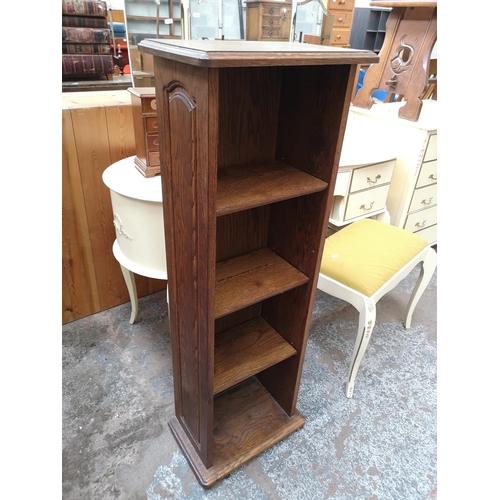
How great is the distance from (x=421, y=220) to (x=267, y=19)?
4.96 ft

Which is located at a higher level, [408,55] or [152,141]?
[408,55]

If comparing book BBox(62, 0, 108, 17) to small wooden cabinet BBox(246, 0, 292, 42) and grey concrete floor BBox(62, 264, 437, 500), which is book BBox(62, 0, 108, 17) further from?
grey concrete floor BBox(62, 264, 437, 500)

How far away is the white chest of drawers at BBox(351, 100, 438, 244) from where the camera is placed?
1917 mm

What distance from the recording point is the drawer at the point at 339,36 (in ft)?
9.16

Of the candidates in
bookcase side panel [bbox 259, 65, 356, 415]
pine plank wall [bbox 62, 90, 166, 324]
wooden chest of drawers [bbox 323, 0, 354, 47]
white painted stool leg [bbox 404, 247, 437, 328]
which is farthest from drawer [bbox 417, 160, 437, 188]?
pine plank wall [bbox 62, 90, 166, 324]

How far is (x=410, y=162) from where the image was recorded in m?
1.96

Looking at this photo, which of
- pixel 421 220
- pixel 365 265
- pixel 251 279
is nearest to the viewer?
pixel 251 279

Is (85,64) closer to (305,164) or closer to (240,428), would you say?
(305,164)

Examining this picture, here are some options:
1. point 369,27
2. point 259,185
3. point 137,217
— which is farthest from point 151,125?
point 369,27

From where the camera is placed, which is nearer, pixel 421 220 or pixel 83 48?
pixel 421 220

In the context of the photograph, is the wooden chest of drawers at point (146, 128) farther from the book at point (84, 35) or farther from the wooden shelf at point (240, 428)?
the book at point (84, 35)

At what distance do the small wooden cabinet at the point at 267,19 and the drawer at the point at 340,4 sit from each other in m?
0.66

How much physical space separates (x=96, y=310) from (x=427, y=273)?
5.40 feet

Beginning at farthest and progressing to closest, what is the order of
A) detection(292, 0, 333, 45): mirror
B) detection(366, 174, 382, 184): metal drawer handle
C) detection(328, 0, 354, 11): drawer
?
detection(328, 0, 354, 11): drawer < detection(292, 0, 333, 45): mirror < detection(366, 174, 382, 184): metal drawer handle
